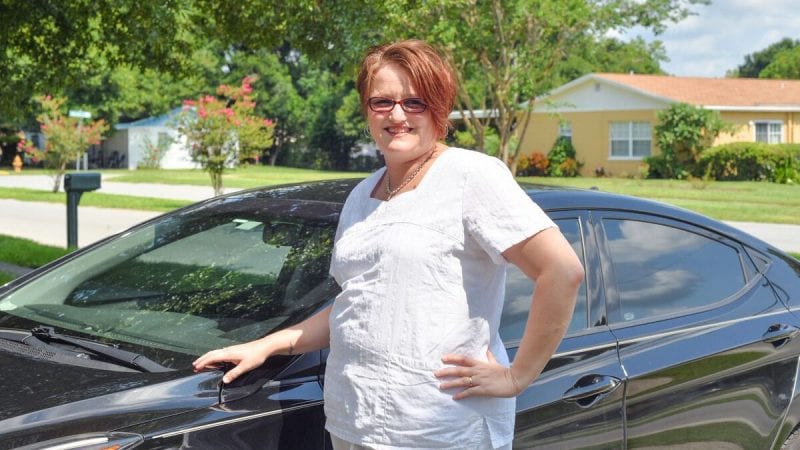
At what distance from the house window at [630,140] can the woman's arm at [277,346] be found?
37.4 meters

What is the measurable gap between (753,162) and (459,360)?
3327 centimetres

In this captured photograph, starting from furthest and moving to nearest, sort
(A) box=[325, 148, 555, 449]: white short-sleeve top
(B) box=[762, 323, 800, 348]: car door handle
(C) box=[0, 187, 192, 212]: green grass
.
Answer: (C) box=[0, 187, 192, 212]: green grass < (B) box=[762, 323, 800, 348]: car door handle < (A) box=[325, 148, 555, 449]: white short-sleeve top

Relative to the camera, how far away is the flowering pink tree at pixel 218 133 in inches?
771

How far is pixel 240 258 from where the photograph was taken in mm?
3307

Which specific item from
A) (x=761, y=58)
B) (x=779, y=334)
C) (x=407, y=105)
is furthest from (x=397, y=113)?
(x=761, y=58)

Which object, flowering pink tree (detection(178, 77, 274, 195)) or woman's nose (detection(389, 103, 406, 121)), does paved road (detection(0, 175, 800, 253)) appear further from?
woman's nose (detection(389, 103, 406, 121))

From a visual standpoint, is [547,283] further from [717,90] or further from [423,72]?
[717,90]

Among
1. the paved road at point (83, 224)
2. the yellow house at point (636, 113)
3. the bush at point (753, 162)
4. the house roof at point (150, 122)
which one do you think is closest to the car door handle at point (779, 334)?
the paved road at point (83, 224)

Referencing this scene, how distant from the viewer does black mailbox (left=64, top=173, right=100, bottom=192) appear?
9.98 m

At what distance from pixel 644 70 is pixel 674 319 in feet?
233

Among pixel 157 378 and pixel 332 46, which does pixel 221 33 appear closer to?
pixel 332 46

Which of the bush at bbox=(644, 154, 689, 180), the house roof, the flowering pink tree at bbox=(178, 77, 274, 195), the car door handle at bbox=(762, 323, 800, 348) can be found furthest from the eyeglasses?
the house roof

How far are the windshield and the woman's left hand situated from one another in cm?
71

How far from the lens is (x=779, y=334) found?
3566mm
